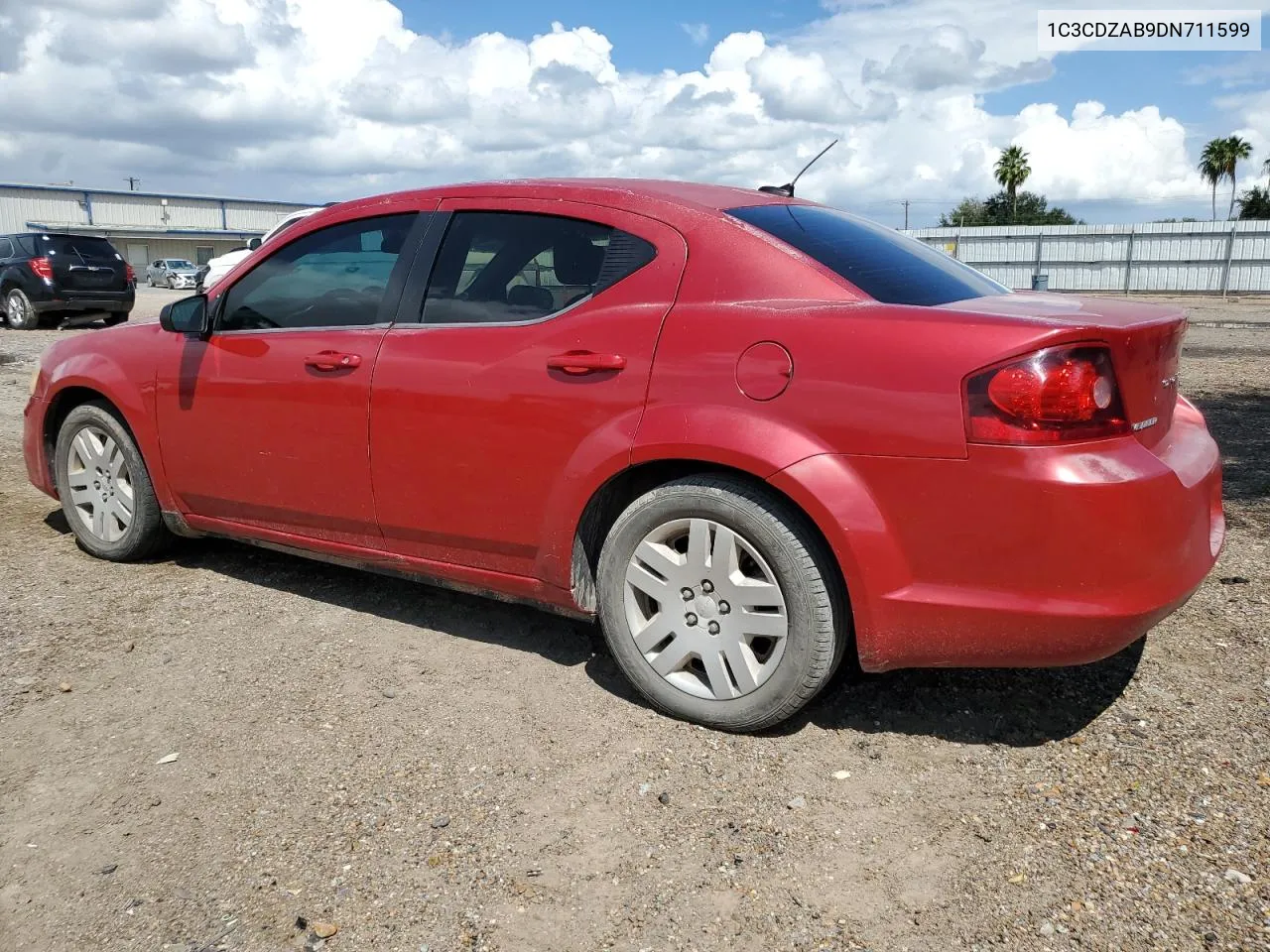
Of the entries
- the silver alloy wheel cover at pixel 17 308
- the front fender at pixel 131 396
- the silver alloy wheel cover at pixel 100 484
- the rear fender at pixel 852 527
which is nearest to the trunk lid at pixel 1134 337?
the rear fender at pixel 852 527

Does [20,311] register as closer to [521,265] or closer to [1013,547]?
[521,265]

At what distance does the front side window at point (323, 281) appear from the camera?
12.8ft

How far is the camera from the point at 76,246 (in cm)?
1750

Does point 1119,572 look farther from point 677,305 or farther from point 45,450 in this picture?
point 45,450

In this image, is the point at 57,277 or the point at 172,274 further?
the point at 172,274

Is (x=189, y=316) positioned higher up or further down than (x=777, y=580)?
higher up

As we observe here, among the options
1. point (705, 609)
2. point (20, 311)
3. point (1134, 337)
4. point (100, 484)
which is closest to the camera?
point (1134, 337)

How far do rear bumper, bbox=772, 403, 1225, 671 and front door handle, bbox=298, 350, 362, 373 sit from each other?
1.70 metres

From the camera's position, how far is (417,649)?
3.90 metres

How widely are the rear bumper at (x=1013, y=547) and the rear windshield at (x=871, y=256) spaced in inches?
24.1

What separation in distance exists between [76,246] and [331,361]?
16.3 m

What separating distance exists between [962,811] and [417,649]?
2.02 m

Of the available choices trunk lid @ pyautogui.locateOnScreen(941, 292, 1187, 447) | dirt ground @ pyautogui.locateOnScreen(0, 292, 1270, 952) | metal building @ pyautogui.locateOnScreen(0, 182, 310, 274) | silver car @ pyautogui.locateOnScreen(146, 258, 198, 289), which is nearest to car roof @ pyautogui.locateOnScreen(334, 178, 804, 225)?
trunk lid @ pyautogui.locateOnScreen(941, 292, 1187, 447)

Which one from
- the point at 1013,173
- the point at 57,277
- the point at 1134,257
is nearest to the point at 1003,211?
the point at 1013,173
